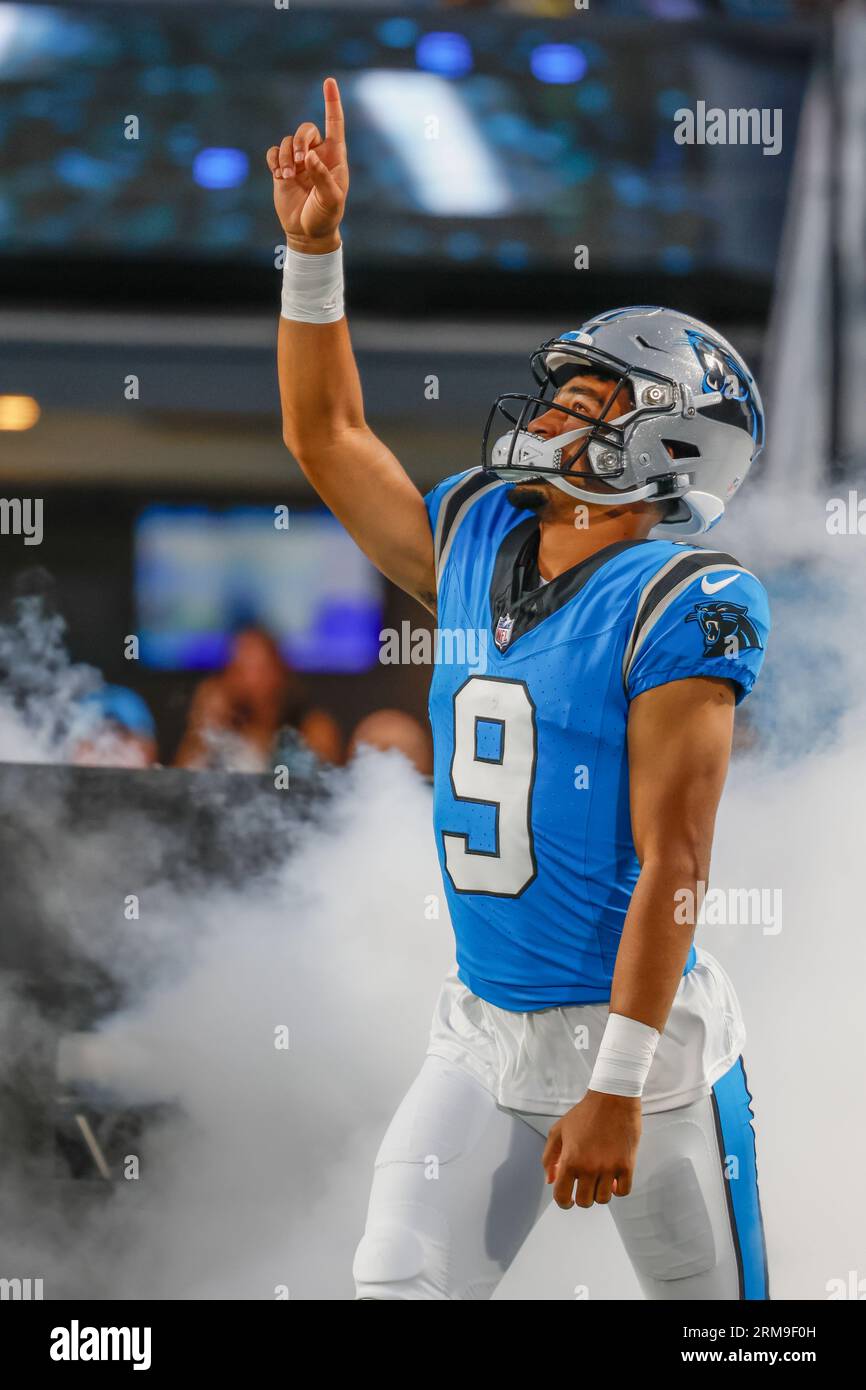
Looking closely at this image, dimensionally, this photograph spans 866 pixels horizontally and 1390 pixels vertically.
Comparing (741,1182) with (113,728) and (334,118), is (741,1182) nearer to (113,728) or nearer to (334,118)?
(113,728)

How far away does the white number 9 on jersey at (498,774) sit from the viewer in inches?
72.9

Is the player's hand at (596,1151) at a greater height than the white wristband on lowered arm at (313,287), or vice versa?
the white wristband on lowered arm at (313,287)

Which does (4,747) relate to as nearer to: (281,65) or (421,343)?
(421,343)

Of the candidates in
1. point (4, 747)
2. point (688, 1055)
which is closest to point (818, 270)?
point (688, 1055)

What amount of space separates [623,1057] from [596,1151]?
4.4 inches

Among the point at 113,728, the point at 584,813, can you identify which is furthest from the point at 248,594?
the point at 584,813

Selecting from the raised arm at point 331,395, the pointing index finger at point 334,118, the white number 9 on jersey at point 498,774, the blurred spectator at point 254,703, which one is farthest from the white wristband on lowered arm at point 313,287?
the blurred spectator at point 254,703

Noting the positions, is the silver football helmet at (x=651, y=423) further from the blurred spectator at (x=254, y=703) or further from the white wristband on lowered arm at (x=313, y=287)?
the blurred spectator at (x=254, y=703)

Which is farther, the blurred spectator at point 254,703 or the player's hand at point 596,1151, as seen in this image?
the blurred spectator at point 254,703

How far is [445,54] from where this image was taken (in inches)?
98.1

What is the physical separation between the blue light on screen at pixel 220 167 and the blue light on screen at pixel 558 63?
522 millimetres

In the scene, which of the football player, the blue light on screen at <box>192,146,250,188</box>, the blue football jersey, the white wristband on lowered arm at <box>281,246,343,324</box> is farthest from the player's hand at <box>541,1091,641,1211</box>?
the blue light on screen at <box>192,146,250,188</box>

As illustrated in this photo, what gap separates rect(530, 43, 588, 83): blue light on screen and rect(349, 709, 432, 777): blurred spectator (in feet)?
3.66

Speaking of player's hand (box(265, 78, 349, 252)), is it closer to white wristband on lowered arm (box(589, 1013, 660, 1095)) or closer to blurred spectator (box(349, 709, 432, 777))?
blurred spectator (box(349, 709, 432, 777))
